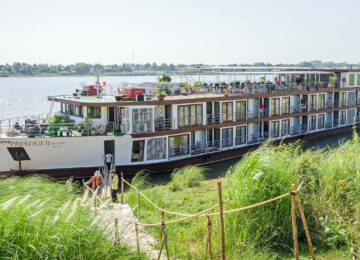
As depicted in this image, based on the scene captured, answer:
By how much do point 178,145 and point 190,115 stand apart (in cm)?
188

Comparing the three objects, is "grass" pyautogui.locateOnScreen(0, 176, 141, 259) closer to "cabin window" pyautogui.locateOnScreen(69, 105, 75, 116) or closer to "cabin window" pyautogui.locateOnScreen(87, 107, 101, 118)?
"cabin window" pyautogui.locateOnScreen(87, 107, 101, 118)

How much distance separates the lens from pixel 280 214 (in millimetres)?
9648

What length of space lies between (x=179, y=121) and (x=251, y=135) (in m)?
6.59

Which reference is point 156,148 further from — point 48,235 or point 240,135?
point 48,235

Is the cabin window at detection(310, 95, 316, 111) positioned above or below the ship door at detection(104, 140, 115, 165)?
above

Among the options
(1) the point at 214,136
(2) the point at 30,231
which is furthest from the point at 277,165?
(1) the point at 214,136

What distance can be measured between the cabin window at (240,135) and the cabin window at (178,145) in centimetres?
430

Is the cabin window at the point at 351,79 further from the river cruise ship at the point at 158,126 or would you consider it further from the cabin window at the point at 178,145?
the cabin window at the point at 178,145

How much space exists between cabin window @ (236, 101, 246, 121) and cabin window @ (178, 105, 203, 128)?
3.33m

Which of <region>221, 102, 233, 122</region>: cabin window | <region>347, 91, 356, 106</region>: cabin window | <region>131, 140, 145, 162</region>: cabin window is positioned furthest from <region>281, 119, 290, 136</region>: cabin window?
<region>131, 140, 145, 162</region>: cabin window

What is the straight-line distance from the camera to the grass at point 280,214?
A: 890 centimetres

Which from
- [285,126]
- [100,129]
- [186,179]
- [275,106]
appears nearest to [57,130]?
[100,129]

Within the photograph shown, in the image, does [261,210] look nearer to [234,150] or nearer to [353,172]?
[353,172]

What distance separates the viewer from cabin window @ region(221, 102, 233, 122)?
2616 centimetres
